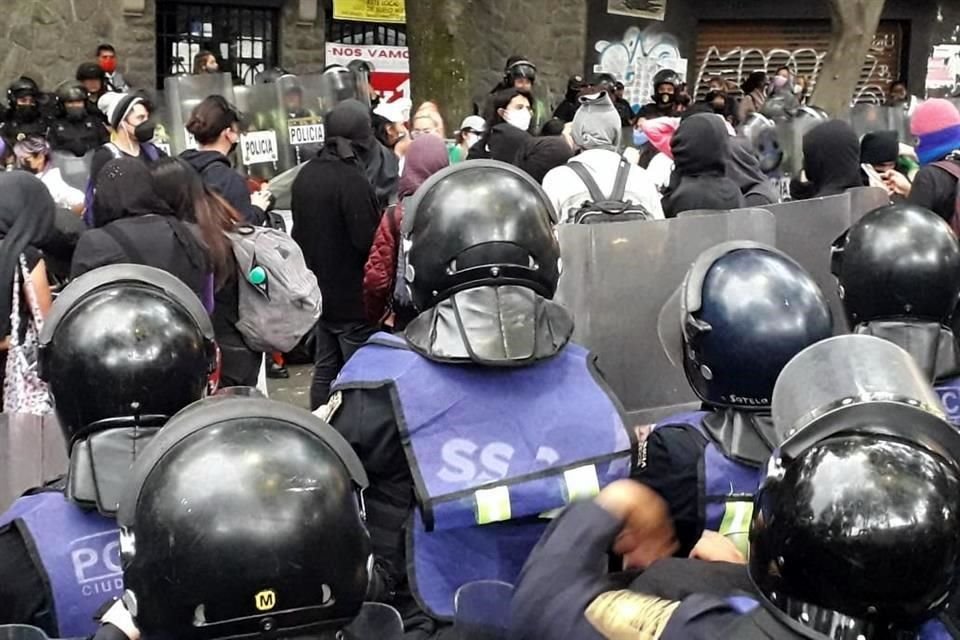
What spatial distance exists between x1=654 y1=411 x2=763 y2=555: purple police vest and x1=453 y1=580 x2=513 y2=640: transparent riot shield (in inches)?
16.7

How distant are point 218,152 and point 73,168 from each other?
9.48ft

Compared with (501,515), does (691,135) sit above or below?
above

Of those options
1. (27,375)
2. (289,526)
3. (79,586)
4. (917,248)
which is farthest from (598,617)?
(27,375)

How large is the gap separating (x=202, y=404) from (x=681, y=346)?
1.50 m

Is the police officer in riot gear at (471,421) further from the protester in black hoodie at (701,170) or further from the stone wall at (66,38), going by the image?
the stone wall at (66,38)

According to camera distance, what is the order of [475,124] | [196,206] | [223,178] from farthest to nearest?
[475,124]
[223,178]
[196,206]

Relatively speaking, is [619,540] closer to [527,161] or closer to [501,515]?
[501,515]

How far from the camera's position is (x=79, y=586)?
91.7 inches

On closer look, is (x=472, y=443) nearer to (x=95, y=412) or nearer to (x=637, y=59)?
(x=95, y=412)

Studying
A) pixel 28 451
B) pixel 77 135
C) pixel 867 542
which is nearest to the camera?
pixel 867 542

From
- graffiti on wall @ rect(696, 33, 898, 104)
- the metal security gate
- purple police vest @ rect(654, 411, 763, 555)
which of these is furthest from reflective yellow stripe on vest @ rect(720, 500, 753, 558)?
the metal security gate

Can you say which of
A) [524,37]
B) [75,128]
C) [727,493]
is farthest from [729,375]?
[524,37]

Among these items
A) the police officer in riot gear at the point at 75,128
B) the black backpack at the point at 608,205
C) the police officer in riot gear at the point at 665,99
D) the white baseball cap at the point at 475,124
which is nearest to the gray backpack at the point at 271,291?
the black backpack at the point at 608,205

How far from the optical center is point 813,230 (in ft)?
19.8
